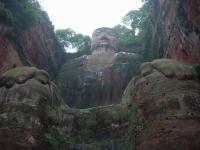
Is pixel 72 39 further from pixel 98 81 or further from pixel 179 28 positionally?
pixel 179 28

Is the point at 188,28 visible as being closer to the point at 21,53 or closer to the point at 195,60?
the point at 195,60

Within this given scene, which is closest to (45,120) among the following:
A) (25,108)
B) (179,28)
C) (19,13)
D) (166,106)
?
(25,108)

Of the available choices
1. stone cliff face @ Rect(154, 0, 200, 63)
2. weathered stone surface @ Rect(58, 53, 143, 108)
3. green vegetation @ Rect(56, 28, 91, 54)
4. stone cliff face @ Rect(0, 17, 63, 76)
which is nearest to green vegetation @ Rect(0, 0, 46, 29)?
stone cliff face @ Rect(0, 17, 63, 76)

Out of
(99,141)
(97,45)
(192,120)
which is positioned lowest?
(99,141)

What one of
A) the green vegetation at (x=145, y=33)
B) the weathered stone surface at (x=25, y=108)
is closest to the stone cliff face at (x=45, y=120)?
the weathered stone surface at (x=25, y=108)

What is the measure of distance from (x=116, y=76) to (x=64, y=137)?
9570mm

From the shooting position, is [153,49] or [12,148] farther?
[153,49]

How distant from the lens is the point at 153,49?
1855 centimetres

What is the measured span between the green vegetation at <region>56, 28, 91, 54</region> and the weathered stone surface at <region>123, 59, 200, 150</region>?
16.8 meters

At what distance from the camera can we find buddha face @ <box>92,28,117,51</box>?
957 inches

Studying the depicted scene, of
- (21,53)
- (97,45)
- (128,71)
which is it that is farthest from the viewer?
(97,45)

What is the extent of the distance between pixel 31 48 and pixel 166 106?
10697mm

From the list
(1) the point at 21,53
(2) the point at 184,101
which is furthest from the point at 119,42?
(2) the point at 184,101

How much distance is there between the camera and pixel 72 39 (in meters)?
26.6
